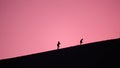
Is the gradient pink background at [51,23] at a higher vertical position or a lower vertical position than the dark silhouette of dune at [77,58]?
higher

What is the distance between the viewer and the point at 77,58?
1.24m

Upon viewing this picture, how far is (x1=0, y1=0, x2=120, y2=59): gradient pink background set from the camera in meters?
1.46

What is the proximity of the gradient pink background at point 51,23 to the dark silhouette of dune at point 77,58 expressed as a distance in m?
0.30

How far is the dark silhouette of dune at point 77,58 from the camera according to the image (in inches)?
46.3

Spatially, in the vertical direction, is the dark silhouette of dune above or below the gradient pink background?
below

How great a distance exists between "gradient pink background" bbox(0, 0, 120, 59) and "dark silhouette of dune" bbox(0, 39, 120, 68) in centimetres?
30

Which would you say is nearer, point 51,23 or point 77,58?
point 77,58

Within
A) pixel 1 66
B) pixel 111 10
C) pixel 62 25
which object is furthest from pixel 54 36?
pixel 111 10

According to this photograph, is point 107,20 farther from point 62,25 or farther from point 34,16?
point 34,16

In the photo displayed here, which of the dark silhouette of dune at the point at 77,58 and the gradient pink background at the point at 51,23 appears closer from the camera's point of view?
the dark silhouette of dune at the point at 77,58

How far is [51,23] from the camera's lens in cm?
159

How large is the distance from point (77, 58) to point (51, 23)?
0.56 m

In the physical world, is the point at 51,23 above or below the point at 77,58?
above

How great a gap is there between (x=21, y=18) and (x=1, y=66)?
59 centimetres
